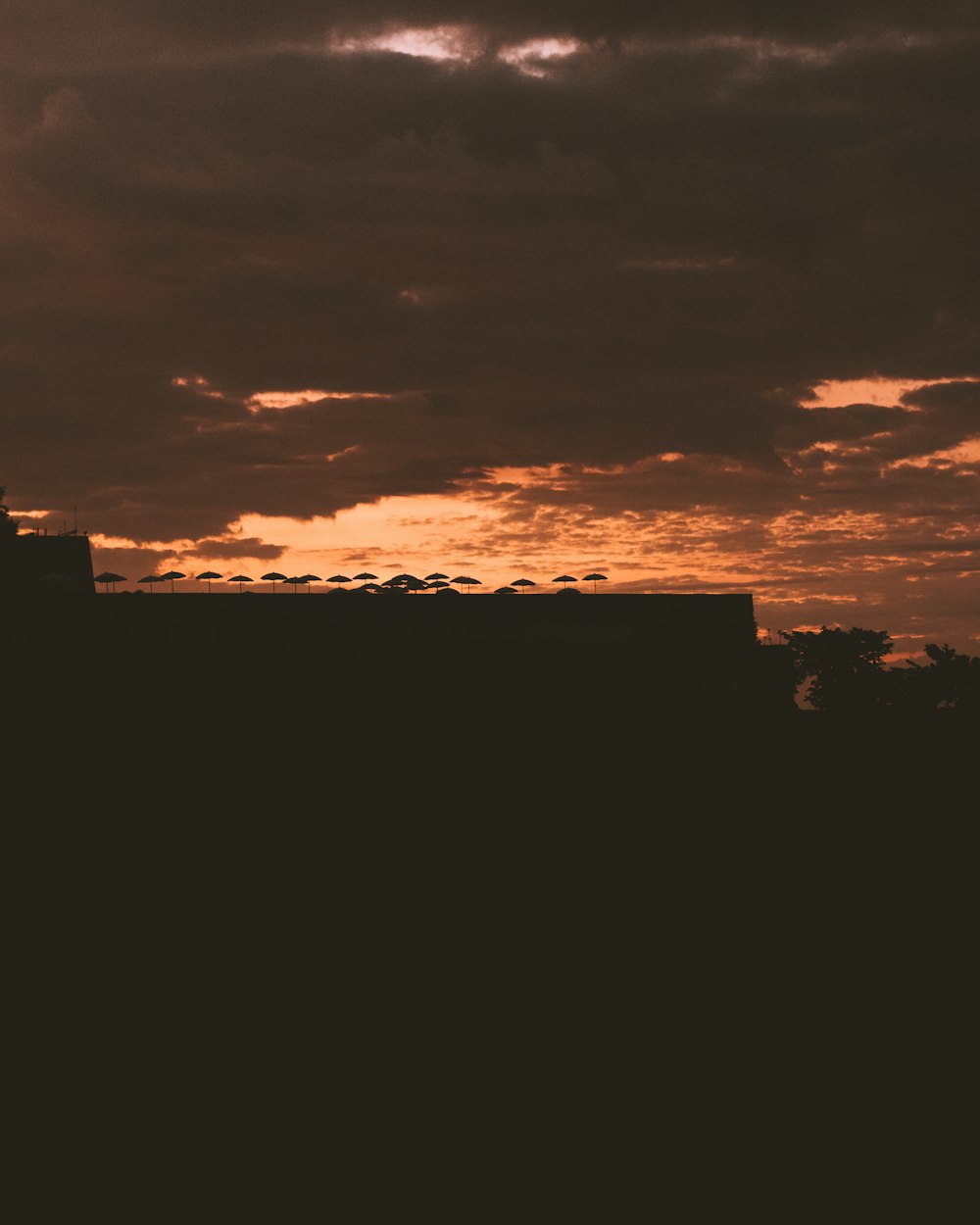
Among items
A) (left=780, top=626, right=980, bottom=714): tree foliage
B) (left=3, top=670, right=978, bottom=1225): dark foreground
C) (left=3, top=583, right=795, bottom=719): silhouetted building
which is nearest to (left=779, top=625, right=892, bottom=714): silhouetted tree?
(left=780, top=626, right=980, bottom=714): tree foliage

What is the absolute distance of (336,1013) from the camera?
20984mm

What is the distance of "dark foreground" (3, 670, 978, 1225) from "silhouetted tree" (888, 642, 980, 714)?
1841 centimetres

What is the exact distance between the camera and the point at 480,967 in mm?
22953

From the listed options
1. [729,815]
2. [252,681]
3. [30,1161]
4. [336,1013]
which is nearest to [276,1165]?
[30,1161]

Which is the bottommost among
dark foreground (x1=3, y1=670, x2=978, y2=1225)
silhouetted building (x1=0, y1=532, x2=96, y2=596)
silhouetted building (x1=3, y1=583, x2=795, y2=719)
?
dark foreground (x1=3, y1=670, x2=978, y2=1225)

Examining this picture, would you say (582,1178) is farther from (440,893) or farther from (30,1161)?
(440,893)

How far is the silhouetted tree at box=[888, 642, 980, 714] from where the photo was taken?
178 ft

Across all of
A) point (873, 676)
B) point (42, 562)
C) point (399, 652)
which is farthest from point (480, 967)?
point (873, 676)

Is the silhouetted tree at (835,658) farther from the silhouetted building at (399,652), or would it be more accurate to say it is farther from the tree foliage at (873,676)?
the silhouetted building at (399,652)

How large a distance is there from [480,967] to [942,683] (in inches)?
1488

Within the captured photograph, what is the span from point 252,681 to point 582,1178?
2420 cm

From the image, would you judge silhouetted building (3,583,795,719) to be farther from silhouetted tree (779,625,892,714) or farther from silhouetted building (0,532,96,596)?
silhouetted tree (779,625,892,714)

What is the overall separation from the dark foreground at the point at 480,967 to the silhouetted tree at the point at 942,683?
18413 mm

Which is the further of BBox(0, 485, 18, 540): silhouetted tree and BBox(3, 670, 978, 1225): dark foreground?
BBox(0, 485, 18, 540): silhouetted tree
